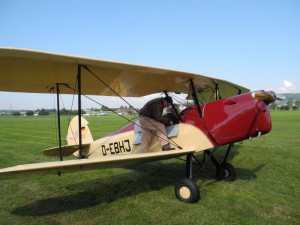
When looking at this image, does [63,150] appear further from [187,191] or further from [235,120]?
[235,120]

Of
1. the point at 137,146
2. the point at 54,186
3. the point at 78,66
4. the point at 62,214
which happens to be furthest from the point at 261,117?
the point at 54,186

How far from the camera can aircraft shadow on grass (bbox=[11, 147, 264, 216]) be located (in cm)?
434

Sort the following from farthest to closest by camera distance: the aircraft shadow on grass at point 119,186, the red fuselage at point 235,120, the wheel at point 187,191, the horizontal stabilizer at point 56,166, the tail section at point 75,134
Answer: the tail section at point 75,134 < the red fuselage at point 235,120 < the wheel at point 187,191 < the aircraft shadow on grass at point 119,186 < the horizontal stabilizer at point 56,166

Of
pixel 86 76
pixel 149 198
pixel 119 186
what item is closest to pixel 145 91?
pixel 86 76

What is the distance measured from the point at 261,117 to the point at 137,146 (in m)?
2.57

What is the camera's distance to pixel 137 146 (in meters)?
5.88

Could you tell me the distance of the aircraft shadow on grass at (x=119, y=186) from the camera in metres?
4.34

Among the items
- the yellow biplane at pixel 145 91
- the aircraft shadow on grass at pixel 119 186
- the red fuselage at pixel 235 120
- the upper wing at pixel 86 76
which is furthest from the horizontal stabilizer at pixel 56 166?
the upper wing at pixel 86 76

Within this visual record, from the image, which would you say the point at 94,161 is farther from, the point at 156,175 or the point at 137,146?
the point at 156,175

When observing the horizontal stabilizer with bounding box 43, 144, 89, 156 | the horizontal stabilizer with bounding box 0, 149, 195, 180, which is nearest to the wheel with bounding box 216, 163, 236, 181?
the horizontal stabilizer with bounding box 0, 149, 195, 180

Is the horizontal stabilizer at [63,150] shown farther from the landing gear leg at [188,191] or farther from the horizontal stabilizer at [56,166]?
the landing gear leg at [188,191]

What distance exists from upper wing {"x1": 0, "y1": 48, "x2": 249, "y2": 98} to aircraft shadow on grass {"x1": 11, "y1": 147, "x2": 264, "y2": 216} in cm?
196

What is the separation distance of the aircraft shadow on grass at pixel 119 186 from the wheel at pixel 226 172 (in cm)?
20

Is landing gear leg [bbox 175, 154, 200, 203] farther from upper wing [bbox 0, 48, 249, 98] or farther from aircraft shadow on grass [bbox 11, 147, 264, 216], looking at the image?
upper wing [bbox 0, 48, 249, 98]
